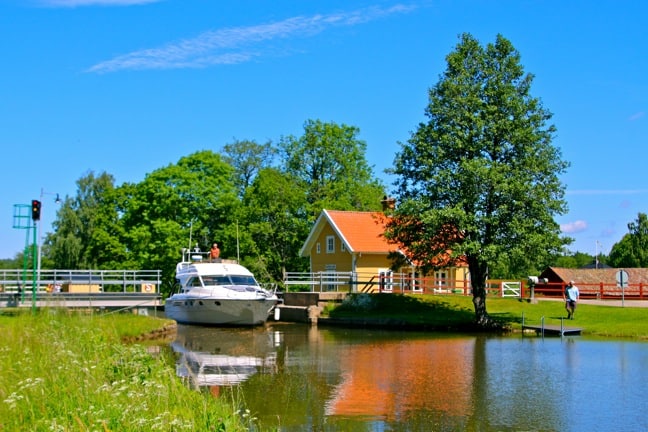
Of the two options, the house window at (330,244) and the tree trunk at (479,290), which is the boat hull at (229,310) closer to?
the tree trunk at (479,290)

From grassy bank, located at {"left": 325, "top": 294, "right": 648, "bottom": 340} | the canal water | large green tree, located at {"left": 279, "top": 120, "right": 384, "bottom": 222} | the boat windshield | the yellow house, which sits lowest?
the canal water

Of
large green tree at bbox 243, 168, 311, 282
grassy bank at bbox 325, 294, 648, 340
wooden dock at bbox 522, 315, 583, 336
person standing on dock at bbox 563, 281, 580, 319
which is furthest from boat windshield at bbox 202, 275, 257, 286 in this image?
large green tree at bbox 243, 168, 311, 282

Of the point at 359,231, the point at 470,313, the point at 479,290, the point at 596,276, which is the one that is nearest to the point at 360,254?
the point at 359,231

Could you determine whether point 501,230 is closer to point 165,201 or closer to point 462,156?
point 462,156

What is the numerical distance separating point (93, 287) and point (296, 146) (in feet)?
87.6

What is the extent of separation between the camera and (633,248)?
86.9m

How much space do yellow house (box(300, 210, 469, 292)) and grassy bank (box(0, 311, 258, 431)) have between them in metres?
31.6

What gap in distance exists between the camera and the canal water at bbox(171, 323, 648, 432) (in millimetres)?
14031

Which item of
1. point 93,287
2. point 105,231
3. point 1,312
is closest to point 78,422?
point 1,312

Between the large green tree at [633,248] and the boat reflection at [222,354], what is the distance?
6076 cm

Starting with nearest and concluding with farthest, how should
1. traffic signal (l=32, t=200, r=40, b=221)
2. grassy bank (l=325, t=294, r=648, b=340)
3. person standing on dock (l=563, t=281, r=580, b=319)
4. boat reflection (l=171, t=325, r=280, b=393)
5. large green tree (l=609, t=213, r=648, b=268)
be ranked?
boat reflection (l=171, t=325, r=280, b=393)
traffic signal (l=32, t=200, r=40, b=221)
grassy bank (l=325, t=294, r=648, b=340)
person standing on dock (l=563, t=281, r=580, b=319)
large green tree (l=609, t=213, r=648, b=268)

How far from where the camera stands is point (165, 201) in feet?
188

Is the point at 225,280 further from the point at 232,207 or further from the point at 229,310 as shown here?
the point at 232,207

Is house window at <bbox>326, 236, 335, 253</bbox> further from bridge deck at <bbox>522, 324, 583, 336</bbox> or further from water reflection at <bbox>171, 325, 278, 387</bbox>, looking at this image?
Answer: bridge deck at <bbox>522, 324, 583, 336</bbox>
